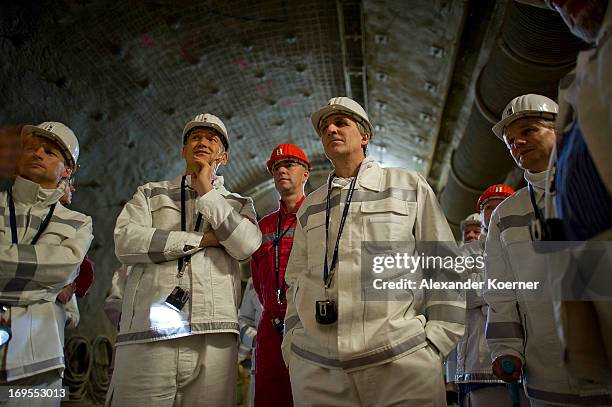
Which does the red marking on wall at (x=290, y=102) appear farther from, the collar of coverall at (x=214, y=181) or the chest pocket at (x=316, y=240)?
the chest pocket at (x=316, y=240)

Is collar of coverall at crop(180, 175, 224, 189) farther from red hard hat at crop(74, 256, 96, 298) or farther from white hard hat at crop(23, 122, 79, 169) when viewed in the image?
red hard hat at crop(74, 256, 96, 298)

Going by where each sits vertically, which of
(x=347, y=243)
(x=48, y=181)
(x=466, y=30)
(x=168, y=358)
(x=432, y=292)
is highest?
(x=466, y=30)

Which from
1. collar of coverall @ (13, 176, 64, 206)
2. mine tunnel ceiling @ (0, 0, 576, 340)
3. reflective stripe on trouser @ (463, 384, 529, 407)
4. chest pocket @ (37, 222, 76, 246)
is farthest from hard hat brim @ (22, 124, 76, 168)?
reflective stripe on trouser @ (463, 384, 529, 407)

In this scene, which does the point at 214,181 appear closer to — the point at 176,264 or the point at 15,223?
the point at 176,264

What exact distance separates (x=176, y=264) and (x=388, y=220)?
3.42 ft

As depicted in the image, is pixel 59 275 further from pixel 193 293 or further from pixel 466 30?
pixel 466 30

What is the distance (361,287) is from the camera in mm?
1836

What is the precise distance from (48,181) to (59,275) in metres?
0.60

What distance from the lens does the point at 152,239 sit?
7.37 feet

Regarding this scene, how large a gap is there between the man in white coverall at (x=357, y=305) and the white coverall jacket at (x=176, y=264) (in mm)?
334

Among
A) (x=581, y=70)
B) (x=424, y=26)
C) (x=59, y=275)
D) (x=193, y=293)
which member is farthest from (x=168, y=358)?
(x=424, y=26)

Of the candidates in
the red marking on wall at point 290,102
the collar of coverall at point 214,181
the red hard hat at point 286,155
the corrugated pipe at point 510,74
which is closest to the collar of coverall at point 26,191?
the collar of coverall at point 214,181

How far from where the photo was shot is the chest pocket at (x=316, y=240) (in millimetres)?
2010

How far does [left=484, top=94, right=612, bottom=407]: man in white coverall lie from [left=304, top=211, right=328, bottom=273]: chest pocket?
815mm
